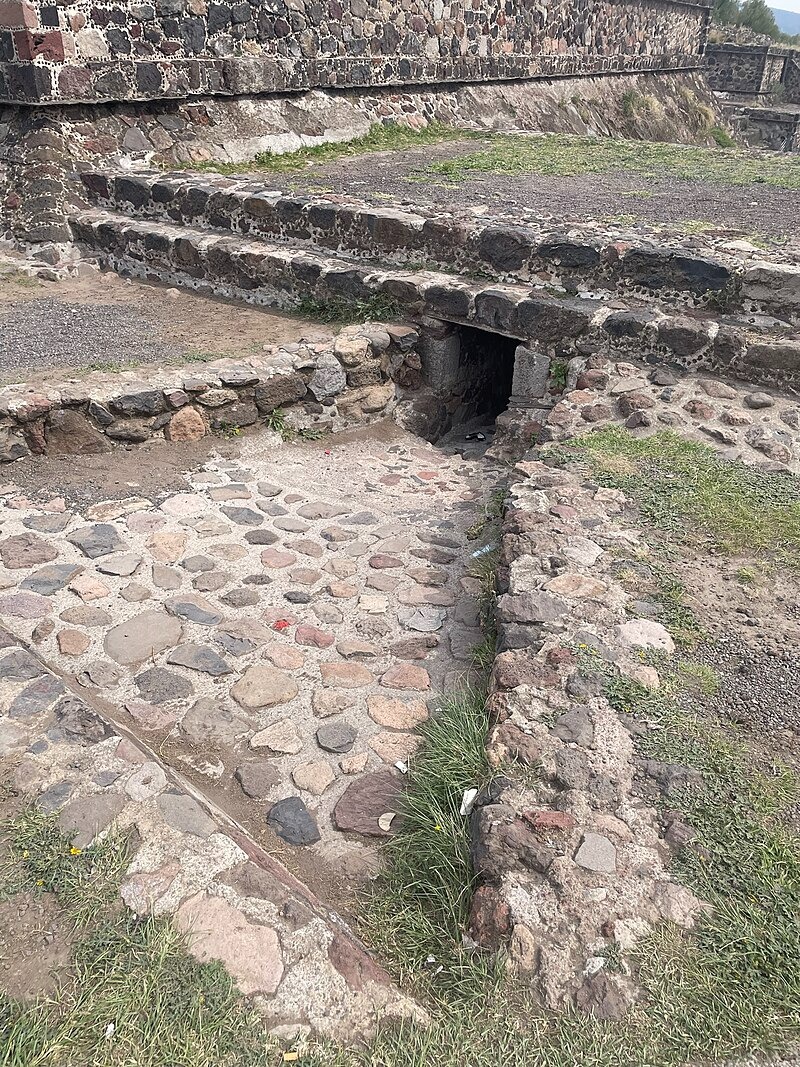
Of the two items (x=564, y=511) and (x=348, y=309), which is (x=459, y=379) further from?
(x=564, y=511)

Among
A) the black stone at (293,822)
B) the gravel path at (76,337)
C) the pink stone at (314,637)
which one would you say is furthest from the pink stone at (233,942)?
the gravel path at (76,337)

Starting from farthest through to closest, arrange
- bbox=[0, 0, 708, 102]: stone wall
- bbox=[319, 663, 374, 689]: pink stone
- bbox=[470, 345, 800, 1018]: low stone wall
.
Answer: bbox=[0, 0, 708, 102]: stone wall < bbox=[319, 663, 374, 689]: pink stone < bbox=[470, 345, 800, 1018]: low stone wall

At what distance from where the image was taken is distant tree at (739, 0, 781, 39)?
34.3 metres

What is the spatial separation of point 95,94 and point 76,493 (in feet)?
15.8

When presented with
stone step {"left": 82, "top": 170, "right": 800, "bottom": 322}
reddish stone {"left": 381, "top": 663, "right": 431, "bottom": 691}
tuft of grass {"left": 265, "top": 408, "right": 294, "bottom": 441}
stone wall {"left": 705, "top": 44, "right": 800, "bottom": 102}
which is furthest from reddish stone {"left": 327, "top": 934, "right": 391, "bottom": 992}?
stone wall {"left": 705, "top": 44, "right": 800, "bottom": 102}

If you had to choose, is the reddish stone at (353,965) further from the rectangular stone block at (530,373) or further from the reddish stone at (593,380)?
the rectangular stone block at (530,373)

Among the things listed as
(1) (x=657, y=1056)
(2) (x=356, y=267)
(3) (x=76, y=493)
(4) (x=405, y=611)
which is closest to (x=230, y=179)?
(2) (x=356, y=267)

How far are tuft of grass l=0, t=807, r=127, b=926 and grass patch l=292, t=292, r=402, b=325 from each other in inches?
172

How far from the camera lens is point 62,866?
210 cm

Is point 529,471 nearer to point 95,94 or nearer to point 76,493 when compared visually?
point 76,493

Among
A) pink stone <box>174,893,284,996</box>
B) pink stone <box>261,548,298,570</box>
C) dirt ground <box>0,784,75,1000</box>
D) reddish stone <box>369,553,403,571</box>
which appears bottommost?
reddish stone <box>369,553,403,571</box>

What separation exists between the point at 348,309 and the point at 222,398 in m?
1.53

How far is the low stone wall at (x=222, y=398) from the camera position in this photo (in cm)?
450

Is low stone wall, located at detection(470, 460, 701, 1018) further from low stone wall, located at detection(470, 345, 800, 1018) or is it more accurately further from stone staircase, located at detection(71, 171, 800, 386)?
stone staircase, located at detection(71, 171, 800, 386)
